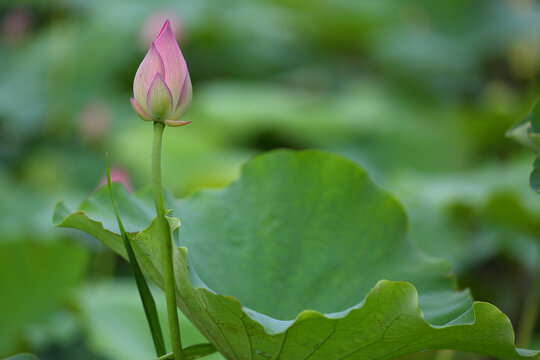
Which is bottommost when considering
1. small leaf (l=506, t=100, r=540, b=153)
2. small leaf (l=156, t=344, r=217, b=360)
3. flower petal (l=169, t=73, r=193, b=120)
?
small leaf (l=156, t=344, r=217, b=360)

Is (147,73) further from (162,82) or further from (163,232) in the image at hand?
(163,232)

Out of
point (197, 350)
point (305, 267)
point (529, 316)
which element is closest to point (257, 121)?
point (529, 316)

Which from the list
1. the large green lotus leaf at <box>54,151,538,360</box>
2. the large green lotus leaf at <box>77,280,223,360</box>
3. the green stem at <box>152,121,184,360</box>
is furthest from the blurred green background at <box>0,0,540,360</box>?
the green stem at <box>152,121,184,360</box>

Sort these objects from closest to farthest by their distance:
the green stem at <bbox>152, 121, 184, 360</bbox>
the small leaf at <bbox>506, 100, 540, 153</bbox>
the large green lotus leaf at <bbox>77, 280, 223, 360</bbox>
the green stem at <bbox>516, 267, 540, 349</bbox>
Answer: the green stem at <bbox>152, 121, 184, 360</bbox>, the small leaf at <bbox>506, 100, 540, 153</bbox>, the large green lotus leaf at <bbox>77, 280, 223, 360</bbox>, the green stem at <bbox>516, 267, 540, 349</bbox>

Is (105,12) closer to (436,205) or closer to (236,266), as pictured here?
(436,205)

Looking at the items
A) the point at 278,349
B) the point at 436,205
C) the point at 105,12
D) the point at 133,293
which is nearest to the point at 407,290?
the point at 278,349

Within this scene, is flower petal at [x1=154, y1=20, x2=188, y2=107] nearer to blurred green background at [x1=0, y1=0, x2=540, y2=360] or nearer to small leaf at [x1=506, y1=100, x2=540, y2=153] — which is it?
small leaf at [x1=506, y1=100, x2=540, y2=153]

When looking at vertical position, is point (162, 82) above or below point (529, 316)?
above
